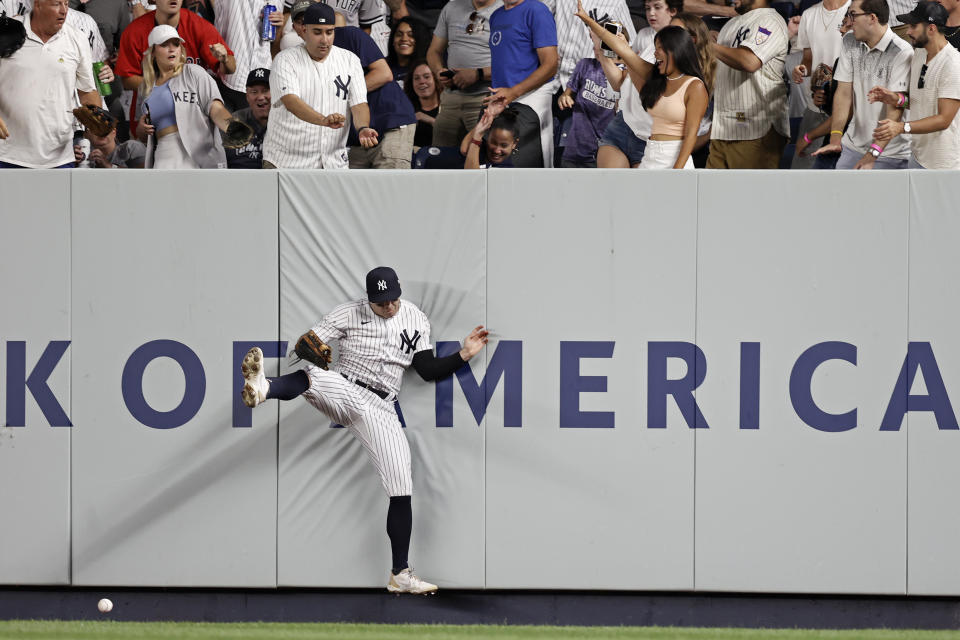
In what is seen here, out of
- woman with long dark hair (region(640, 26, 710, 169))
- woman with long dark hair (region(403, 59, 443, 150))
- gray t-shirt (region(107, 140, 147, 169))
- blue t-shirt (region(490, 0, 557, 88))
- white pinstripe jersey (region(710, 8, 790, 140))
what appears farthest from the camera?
woman with long dark hair (region(403, 59, 443, 150))

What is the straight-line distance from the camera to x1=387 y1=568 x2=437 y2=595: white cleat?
24.3ft

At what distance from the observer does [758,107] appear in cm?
929

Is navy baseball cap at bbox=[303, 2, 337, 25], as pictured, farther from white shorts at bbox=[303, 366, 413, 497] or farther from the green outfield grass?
the green outfield grass

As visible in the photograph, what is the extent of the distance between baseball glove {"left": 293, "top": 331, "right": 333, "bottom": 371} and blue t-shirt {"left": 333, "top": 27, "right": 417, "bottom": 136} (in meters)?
2.65

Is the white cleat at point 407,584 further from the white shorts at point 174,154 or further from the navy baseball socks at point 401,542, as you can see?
the white shorts at point 174,154

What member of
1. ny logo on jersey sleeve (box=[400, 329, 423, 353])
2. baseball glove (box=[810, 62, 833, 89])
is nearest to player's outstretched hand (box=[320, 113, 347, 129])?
ny logo on jersey sleeve (box=[400, 329, 423, 353])

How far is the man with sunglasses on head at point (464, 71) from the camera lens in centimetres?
999

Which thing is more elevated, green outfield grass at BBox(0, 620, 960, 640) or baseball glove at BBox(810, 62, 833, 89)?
baseball glove at BBox(810, 62, 833, 89)

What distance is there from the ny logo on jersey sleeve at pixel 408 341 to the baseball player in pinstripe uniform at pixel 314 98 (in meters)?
1.86

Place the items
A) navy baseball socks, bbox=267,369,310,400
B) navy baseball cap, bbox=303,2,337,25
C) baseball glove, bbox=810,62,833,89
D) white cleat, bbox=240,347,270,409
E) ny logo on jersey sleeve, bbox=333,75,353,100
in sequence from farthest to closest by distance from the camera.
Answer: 1. baseball glove, bbox=810,62,833,89
2. ny logo on jersey sleeve, bbox=333,75,353,100
3. navy baseball cap, bbox=303,2,337,25
4. navy baseball socks, bbox=267,369,310,400
5. white cleat, bbox=240,347,270,409

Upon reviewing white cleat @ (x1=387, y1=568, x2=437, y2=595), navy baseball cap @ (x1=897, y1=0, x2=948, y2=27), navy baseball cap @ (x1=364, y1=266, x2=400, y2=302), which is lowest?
white cleat @ (x1=387, y1=568, x2=437, y2=595)

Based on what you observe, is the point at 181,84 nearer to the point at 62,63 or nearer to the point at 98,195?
the point at 62,63

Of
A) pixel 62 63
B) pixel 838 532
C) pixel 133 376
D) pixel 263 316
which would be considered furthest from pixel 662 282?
pixel 62 63

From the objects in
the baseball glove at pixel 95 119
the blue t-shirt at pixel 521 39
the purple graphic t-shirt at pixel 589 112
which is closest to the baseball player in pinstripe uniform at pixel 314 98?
the baseball glove at pixel 95 119
